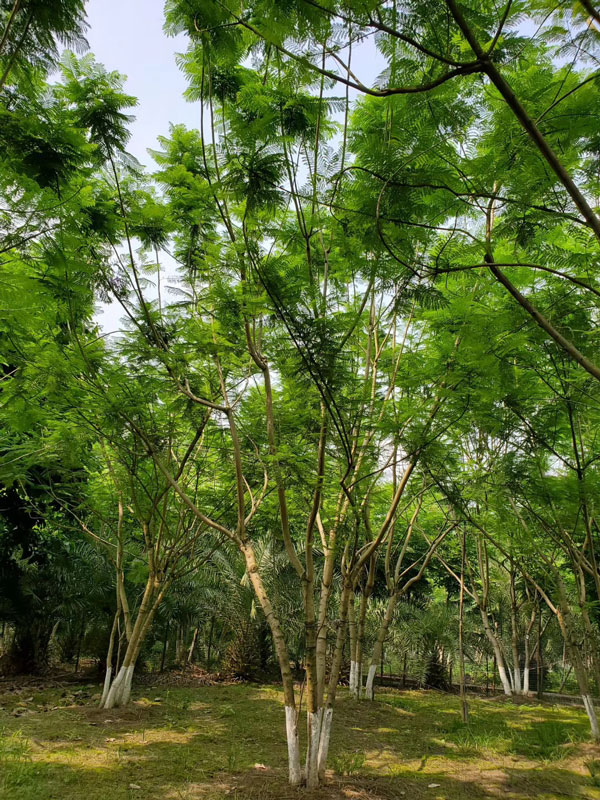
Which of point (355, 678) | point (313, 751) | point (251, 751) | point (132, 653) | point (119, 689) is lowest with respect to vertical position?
point (251, 751)

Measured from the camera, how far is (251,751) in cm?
629

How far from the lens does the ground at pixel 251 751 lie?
4836 millimetres

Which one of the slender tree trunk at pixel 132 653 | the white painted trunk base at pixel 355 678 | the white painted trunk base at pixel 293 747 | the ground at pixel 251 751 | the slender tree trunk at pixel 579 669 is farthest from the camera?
the white painted trunk base at pixel 355 678

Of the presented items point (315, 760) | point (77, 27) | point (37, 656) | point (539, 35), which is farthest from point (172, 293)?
point (37, 656)

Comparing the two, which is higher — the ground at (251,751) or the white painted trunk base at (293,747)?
the white painted trunk base at (293,747)

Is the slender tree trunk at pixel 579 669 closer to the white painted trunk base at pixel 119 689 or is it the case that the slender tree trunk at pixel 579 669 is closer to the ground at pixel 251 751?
the ground at pixel 251 751

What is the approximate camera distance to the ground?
4836 mm

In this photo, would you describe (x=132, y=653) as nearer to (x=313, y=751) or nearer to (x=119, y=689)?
(x=119, y=689)

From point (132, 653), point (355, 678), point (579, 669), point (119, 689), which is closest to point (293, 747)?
point (132, 653)

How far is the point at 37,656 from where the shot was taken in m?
11.0

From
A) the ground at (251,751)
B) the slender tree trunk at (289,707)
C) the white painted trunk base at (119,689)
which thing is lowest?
the ground at (251,751)

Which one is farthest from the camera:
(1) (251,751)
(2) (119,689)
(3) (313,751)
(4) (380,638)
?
(4) (380,638)

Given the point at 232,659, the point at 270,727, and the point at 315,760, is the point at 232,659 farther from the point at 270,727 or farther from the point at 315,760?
the point at 315,760

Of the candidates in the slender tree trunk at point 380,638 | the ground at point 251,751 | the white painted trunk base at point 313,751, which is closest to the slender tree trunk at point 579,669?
the ground at point 251,751
